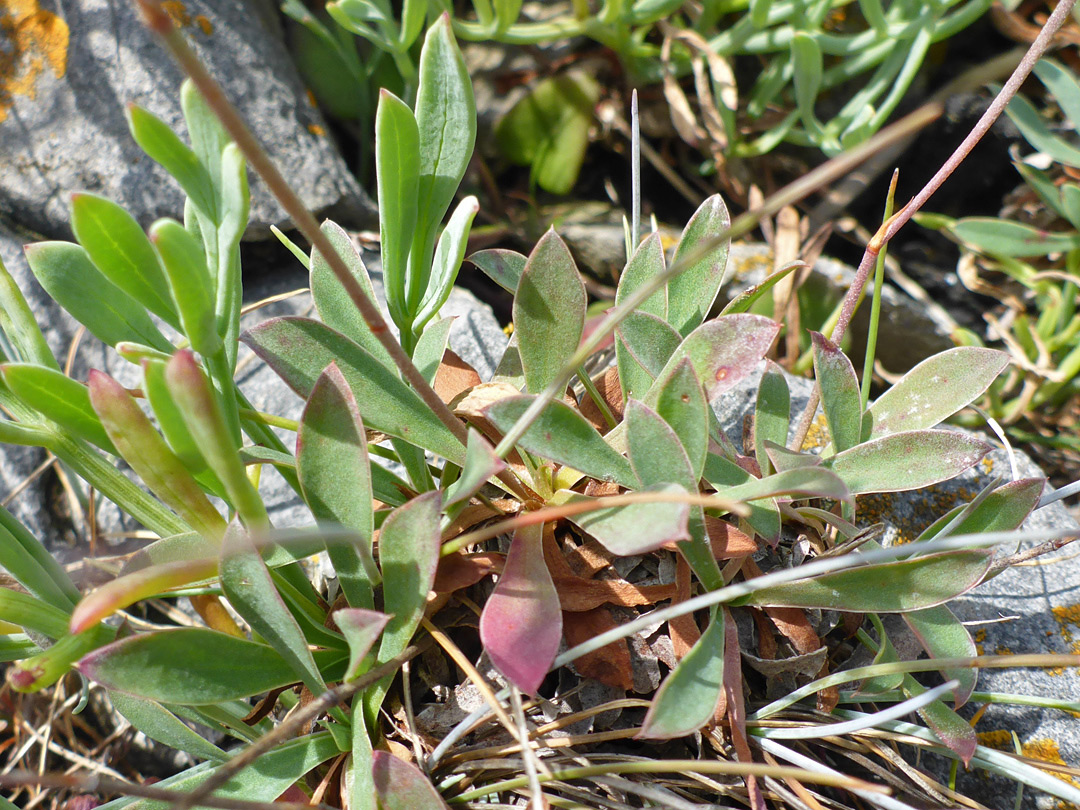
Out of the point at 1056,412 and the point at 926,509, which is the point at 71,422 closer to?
the point at 926,509

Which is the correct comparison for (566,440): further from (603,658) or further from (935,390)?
(935,390)

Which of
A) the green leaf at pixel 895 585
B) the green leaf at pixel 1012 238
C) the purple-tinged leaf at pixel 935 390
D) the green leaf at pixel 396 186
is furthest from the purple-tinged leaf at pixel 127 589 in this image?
the green leaf at pixel 1012 238

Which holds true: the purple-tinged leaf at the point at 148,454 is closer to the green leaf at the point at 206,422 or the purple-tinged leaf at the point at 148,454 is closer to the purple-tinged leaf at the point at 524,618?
the green leaf at the point at 206,422

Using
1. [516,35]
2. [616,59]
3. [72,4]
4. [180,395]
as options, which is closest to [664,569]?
[180,395]

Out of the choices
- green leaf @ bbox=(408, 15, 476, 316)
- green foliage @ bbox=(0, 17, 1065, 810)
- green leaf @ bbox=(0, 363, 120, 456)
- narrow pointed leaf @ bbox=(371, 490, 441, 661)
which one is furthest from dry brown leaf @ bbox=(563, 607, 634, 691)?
green leaf @ bbox=(0, 363, 120, 456)

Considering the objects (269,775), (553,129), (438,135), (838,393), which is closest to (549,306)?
(438,135)
